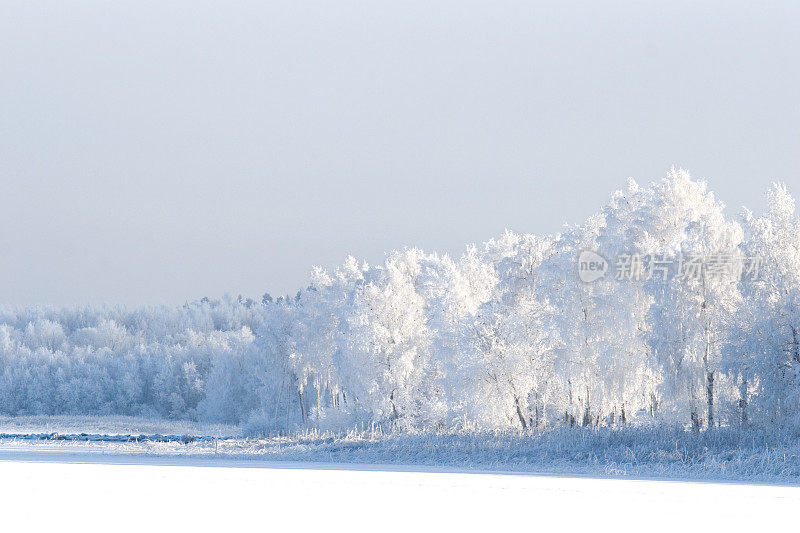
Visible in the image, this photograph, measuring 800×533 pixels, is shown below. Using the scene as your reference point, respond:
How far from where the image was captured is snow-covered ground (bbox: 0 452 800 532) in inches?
452

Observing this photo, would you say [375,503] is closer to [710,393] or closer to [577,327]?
[710,393]

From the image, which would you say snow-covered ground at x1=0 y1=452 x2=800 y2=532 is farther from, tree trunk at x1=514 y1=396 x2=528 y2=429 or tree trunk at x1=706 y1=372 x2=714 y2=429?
tree trunk at x1=514 y1=396 x2=528 y2=429

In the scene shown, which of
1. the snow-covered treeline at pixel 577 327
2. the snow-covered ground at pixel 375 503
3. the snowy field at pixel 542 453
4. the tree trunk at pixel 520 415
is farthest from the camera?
the tree trunk at pixel 520 415

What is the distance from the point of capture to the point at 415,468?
78.6ft

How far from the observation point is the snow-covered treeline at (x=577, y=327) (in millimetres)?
26984

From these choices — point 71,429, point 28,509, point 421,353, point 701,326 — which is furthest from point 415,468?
point 71,429

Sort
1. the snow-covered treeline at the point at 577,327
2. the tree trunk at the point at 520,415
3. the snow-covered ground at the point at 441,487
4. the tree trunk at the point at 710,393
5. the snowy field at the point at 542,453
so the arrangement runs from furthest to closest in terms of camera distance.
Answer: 1. the tree trunk at the point at 520,415
2. the tree trunk at the point at 710,393
3. the snow-covered treeline at the point at 577,327
4. the snowy field at the point at 542,453
5. the snow-covered ground at the point at 441,487

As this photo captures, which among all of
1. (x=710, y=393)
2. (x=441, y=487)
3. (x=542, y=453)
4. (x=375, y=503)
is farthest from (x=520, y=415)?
(x=375, y=503)

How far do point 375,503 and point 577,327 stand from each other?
21.6m

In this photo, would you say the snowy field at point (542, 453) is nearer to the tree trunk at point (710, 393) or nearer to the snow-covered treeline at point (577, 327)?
the tree trunk at point (710, 393)

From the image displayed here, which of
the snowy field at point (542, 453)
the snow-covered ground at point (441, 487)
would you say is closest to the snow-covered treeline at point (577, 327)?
the snowy field at point (542, 453)

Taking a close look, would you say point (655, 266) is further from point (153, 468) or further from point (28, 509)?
point (28, 509)

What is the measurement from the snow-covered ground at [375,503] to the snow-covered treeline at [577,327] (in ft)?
34.0

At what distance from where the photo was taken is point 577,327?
112ft
